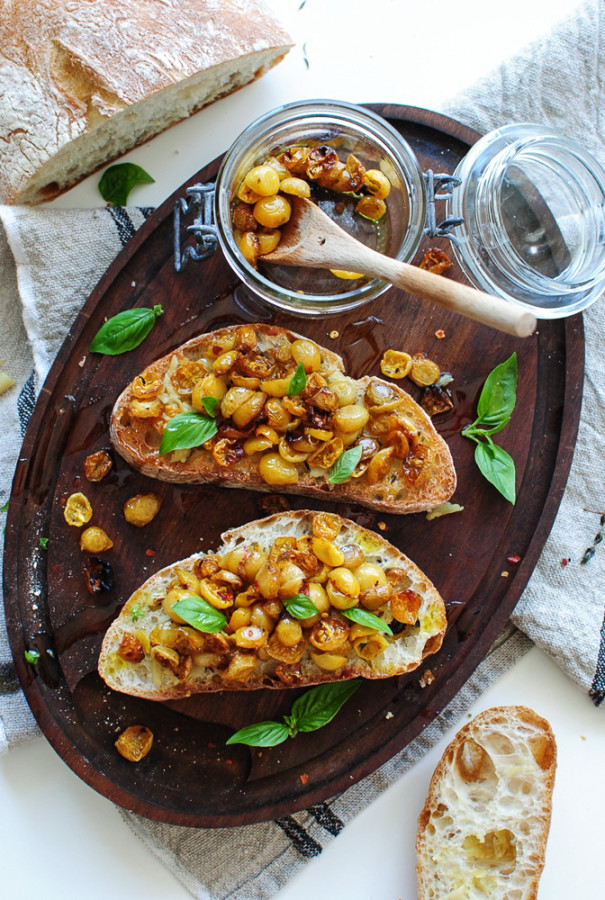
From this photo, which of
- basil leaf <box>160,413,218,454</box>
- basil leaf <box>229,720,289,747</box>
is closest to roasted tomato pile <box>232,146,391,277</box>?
basil leaf <box>160,413,218,454</box>

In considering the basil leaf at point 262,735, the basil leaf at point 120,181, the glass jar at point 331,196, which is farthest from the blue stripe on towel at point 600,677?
the basil leaf at point 120,181

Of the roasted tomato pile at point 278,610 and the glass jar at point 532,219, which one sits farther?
the glass jar at point 532,219

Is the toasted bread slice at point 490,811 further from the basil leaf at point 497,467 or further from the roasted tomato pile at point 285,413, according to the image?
the roasted tomato pile at point 285,413

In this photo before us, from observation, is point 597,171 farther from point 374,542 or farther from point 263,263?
point 374,542

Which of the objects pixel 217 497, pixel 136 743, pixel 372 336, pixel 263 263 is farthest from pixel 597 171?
pixel 136 743

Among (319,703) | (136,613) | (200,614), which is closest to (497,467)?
(319,703)
